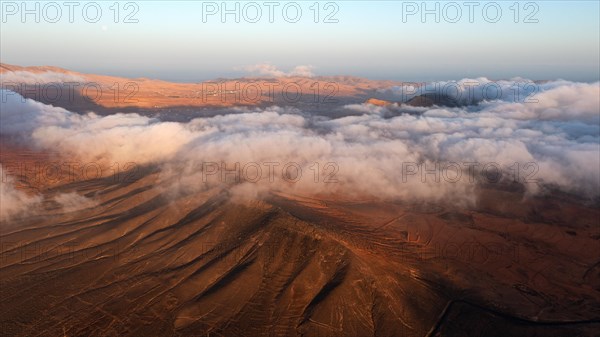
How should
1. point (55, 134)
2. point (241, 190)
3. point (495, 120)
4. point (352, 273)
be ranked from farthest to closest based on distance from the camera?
point (495, 120) < point (55, 134) < point (241, 190) < point (352, 273)

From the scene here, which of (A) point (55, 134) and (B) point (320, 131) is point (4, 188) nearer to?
(A) point (55, 134)

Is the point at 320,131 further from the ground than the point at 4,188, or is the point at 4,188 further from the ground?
the point at 320,131

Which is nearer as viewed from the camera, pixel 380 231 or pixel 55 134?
pixel 380 231

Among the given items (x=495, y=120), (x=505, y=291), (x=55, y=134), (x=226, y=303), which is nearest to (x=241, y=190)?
(x=226, y=303)

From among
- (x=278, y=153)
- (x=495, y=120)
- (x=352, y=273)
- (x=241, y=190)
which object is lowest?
(x=352, y=273)

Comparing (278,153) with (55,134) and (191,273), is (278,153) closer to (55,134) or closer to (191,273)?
(191,273)

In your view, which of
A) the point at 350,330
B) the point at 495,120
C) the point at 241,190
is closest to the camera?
the point at 350,330
